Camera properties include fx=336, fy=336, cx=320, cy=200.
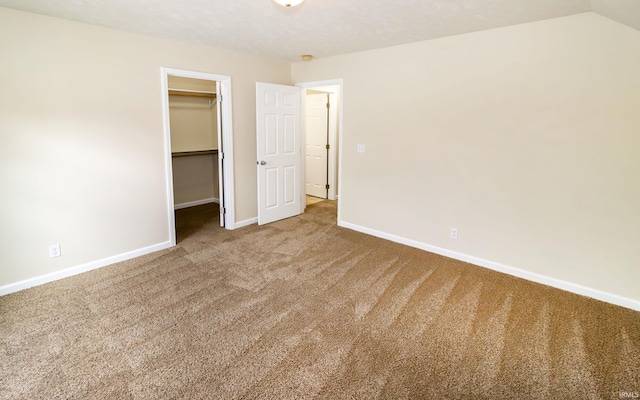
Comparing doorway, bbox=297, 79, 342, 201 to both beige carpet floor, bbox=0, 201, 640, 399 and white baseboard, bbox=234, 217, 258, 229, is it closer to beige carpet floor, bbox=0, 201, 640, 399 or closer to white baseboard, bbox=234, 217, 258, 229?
white baseboard, bbox=234, 217, 258, 229

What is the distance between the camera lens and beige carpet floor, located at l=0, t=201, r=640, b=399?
6.52 ft

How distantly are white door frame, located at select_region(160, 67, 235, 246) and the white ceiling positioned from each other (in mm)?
428

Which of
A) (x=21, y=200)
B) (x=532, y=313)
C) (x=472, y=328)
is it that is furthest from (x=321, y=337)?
(x=21, y=200)

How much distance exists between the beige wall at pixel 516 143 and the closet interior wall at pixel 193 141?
2.75m

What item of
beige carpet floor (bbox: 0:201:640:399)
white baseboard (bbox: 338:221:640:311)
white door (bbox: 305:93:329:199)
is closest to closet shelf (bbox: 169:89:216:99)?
white door (bbox: 305:93:329:199)

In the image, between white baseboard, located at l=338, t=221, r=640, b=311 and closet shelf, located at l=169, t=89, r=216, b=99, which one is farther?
closet shelf, located at l=169, t=89, r=216, b=99

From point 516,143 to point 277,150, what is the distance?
3.15 metres

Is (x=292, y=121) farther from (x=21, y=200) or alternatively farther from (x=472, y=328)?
(x=472, y=328)

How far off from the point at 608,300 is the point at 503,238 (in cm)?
97

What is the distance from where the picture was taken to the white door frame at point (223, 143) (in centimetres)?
389

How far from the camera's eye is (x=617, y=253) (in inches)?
115

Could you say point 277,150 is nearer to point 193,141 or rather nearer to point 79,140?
point 193,141

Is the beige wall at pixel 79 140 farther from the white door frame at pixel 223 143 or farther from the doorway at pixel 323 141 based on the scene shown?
the doorway at pixel 323 141

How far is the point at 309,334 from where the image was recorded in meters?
2.46
